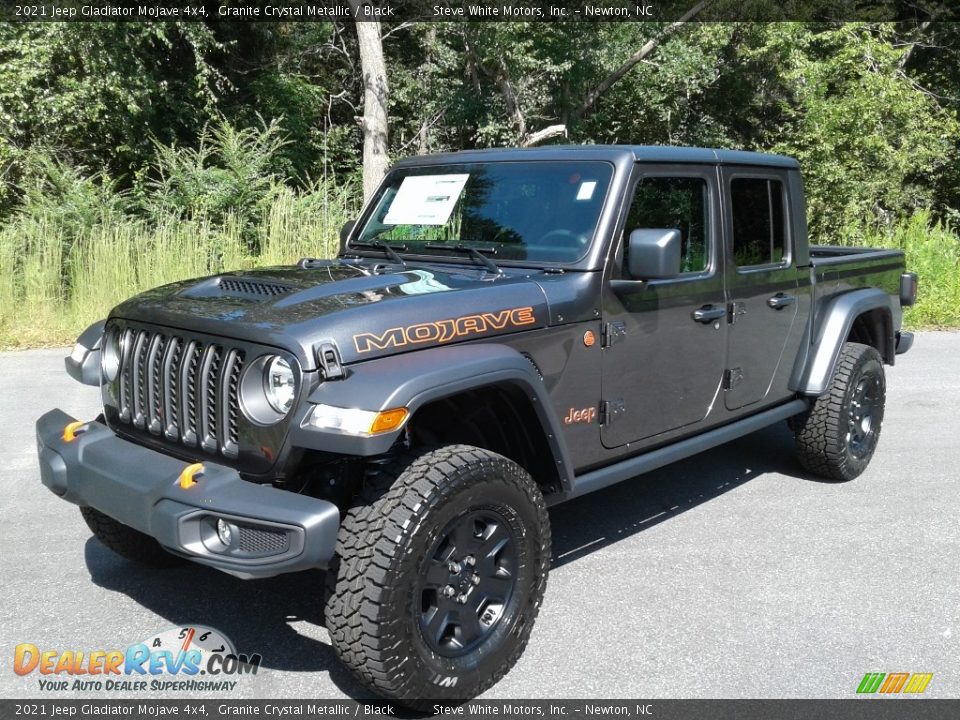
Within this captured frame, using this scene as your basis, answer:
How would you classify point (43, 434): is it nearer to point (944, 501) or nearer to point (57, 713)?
point (57, 713)

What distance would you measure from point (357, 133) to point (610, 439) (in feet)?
52.3

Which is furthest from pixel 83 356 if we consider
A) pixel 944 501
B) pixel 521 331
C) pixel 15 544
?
pixel 944 501

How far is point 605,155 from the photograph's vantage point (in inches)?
149

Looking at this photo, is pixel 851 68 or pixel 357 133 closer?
pixel 851 68

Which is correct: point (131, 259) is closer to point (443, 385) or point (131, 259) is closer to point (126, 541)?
point (126, 541)

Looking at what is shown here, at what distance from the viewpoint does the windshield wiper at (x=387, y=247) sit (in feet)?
13.0

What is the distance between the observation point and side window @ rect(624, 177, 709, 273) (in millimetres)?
3818

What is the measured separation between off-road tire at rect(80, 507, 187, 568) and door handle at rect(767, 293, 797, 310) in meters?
3.14

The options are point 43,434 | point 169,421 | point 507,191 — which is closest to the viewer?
point 169,421

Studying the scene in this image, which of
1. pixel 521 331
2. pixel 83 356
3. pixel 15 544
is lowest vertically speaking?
pixel 15 544

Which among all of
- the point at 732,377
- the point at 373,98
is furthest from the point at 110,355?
the point at 373,98

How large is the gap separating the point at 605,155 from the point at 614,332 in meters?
0.79

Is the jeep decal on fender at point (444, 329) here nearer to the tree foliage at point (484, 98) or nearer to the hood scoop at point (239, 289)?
the hood scoop at point (239, 289)

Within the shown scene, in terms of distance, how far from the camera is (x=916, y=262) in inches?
491
